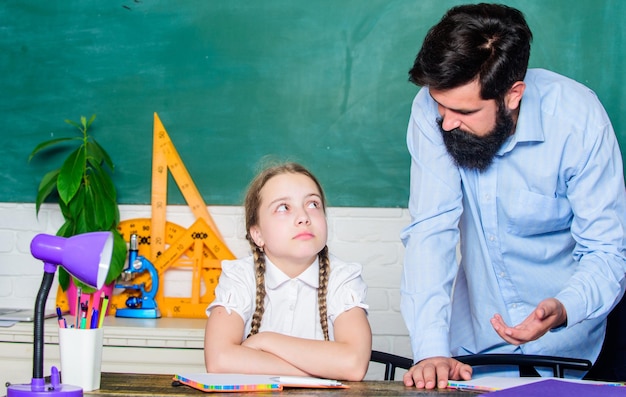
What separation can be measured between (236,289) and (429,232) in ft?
1.42

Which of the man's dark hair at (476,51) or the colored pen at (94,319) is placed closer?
the colored pen at (94,319)

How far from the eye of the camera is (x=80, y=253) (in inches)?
43.4

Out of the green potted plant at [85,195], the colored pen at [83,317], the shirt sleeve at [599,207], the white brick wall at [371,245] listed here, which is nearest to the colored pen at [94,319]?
the colored pen at [83,317]

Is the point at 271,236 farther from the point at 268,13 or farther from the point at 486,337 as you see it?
the point at 268,13

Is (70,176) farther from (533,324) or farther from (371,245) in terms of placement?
(533,324)

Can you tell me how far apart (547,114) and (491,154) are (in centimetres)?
14

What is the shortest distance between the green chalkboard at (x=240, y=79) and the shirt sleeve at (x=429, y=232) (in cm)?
92

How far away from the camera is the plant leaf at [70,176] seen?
2561 millimetres

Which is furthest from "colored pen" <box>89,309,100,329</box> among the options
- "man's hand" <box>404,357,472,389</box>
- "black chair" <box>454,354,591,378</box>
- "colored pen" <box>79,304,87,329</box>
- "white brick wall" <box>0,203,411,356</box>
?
"white brick wall" <box>0,203,411,356</box>

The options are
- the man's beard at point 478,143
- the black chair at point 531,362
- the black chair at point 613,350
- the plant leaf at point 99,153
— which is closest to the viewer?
the black chair at point 531,362

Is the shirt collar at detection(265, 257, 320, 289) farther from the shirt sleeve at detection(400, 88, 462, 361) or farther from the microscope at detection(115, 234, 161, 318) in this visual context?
the microscope at detection(115, 234, 161, 318)

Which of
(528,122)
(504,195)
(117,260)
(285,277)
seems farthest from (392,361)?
(117,260)

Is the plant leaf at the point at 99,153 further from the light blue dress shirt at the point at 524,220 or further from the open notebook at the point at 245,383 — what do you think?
the open notebook at the point at 245,383

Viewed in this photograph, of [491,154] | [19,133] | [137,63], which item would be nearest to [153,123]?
[137,63]
